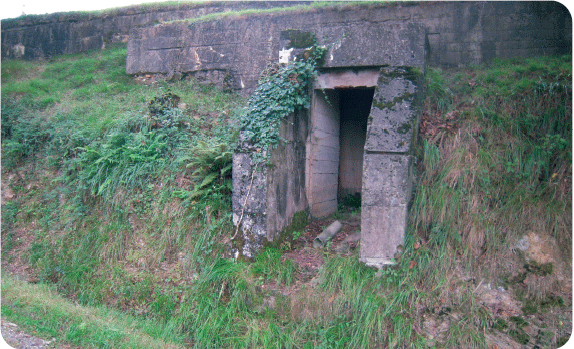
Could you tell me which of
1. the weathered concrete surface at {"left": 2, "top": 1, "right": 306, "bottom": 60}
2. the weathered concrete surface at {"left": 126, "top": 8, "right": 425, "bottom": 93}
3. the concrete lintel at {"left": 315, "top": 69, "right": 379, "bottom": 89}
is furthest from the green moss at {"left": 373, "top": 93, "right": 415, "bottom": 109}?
the weathered concrete surface at {"left": 2, "top": 1, "right": 306, "bottom": 60}

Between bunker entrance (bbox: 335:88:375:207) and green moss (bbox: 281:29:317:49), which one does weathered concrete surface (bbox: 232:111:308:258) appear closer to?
green moss (bbox: 281:29:317:49)

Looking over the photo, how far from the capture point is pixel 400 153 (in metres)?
4.82

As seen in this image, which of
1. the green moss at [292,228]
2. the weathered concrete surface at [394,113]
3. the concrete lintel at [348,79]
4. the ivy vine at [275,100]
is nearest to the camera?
the weathered concrete surface at [394,113]

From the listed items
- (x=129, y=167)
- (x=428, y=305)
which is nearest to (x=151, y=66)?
(x=129, y=167)

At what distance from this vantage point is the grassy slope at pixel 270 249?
4.46 metres

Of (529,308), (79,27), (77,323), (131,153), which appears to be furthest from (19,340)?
(79,27)

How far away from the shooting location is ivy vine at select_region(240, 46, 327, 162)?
5.32 m

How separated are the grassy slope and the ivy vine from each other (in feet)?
2.59

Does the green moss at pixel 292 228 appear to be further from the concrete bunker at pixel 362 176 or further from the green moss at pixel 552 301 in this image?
the green moss at pixel 552 301

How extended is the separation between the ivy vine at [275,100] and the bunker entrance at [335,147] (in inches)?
18.4

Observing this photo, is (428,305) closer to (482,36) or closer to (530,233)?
(530,233)

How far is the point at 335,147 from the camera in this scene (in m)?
7.75

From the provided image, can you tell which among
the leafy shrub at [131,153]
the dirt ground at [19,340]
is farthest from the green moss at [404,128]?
the dirt ground at [19,340]

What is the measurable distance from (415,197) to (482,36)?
5.28 metres
